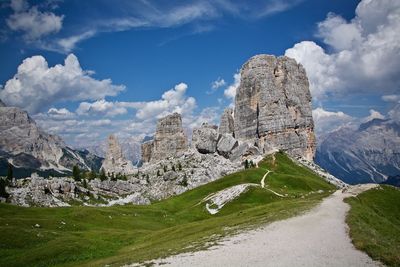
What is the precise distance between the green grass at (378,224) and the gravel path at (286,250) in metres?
1.05

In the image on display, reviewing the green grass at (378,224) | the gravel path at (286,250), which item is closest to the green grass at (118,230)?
the gravel path at (286,250)

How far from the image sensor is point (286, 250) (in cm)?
3294

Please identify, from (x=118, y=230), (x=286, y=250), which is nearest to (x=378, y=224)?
(x=286, y=250)

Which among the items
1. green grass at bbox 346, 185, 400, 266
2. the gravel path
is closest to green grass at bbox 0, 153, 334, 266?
the gravel path

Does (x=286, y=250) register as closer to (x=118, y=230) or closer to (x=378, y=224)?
(x=378, y=224)

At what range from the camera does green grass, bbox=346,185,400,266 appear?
3041 cm

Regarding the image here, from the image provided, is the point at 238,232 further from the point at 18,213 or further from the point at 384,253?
the point at 18,213

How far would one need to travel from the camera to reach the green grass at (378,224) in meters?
30.4

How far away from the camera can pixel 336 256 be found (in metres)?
30.2

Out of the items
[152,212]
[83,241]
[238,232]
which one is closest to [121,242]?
[83,241]

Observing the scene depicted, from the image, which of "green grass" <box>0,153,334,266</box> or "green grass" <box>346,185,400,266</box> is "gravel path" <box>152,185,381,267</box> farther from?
"green grass" <box>0,153,334,266</box>

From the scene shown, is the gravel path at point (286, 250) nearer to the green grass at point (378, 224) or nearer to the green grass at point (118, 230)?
the green grass at point (378, 224)

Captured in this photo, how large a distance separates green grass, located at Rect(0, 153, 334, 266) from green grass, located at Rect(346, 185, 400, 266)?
31.5 feet

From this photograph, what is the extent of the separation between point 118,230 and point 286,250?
52841 millimetres
